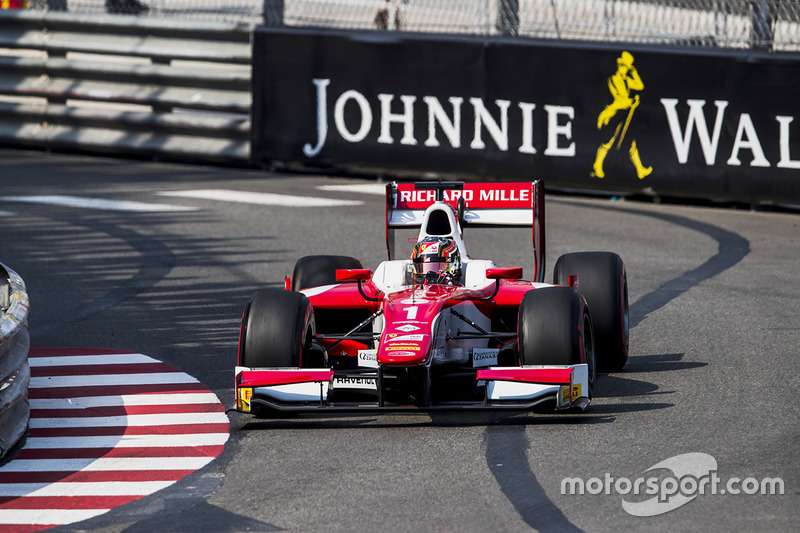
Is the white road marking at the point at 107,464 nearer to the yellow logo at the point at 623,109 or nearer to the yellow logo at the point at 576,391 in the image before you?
the yellow logo at the point at 576,391

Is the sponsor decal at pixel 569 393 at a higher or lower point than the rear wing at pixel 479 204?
lower

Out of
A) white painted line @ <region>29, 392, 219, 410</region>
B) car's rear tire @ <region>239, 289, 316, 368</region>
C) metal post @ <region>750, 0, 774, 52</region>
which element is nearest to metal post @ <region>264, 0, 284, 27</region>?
metal post @ <region>750, 0, 774, 52</region>

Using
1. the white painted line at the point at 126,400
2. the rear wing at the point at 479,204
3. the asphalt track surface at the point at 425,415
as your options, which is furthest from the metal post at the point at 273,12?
the white painted line at the point at 126,400

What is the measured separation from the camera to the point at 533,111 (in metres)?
14.9

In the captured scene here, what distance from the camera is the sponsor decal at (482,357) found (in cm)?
758

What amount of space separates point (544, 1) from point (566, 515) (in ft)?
34.8

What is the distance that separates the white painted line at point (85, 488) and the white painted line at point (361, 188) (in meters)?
9.29

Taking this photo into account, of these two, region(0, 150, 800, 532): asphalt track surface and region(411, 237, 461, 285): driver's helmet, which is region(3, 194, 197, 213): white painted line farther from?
region(411, 237, 461, 285): driver's helmet

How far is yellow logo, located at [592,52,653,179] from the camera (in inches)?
566

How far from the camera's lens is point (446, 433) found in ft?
22.7

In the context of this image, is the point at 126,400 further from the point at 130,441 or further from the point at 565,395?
the point at 565,395

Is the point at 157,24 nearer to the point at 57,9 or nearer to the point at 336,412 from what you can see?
the point at 57,9

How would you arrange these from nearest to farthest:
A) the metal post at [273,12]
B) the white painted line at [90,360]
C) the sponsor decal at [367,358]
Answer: the sponsor decal at [367,358] → the white painted line at [90,360] → the metal post at [273,12]

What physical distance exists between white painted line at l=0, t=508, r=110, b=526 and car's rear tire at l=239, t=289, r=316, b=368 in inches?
64.7
